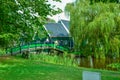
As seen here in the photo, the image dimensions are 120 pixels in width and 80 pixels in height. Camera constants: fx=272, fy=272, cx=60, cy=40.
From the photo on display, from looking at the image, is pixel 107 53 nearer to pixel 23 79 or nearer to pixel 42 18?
pixel 42 18

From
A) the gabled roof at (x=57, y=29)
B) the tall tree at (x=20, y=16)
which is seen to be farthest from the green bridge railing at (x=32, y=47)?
the tall tree at (x=20, y=16)

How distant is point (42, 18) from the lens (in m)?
12.4

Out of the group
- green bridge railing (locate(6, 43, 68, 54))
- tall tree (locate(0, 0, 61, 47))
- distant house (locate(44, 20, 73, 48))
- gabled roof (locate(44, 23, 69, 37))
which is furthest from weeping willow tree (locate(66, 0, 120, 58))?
tall tree (locate(0, 0, 61, 47))

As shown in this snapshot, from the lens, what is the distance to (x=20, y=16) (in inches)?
463

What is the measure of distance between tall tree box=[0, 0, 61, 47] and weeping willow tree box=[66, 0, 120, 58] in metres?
16.7

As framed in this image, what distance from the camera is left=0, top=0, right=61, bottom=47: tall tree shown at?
36.0ft

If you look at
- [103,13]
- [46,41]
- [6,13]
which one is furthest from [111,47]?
[6,13]

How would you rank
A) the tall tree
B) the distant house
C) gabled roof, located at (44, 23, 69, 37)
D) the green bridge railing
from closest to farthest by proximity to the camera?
1. the tall tree
2. the green bridge railing
3. the distant house
4. gabled roof, located at (44, 23, 69, 37)

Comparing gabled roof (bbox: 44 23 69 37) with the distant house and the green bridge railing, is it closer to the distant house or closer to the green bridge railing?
the distant house

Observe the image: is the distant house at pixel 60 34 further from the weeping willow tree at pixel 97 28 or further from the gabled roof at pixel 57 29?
the weeping willow tree at pixel 97 28

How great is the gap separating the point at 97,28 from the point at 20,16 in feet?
60.0

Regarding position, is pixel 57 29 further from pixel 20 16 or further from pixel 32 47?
pixel 20 16

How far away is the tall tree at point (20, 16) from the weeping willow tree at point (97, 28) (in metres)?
16.7

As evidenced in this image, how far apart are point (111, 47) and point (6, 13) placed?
19.9m
